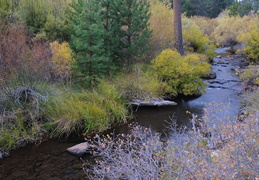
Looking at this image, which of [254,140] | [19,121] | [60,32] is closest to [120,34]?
[60,32]

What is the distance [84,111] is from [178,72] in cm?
493

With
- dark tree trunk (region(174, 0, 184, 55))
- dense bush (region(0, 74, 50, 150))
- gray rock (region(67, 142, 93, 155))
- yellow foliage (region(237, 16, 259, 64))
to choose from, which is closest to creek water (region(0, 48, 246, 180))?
gray rock (region(67, 142, 93, 155))

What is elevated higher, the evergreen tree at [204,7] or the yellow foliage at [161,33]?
the evergreen tree at [204,7]

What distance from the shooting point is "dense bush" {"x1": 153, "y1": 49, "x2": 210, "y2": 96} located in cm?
999

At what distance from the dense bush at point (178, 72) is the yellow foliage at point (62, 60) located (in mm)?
3894

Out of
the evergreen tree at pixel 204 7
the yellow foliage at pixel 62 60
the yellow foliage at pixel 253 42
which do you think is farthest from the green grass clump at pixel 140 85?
the evergreen tree at pixel 204 7

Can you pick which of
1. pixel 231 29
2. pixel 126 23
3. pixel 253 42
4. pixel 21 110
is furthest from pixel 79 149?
pixel 231 29

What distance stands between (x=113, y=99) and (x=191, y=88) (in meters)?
3.91

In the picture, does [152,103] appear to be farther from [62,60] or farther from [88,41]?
[62,60]

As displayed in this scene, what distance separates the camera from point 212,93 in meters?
10.7

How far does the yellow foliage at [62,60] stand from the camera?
820cm

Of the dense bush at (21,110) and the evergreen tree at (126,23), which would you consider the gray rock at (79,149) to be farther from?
the evergreen tree at (126,23)

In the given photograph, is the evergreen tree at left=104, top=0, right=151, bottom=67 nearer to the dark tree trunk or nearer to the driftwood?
the driftwood

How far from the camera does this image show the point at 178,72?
1007 cm
